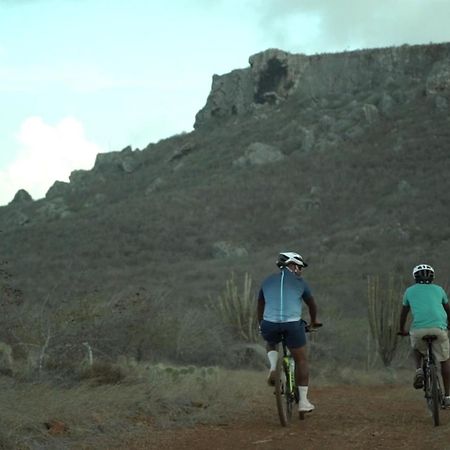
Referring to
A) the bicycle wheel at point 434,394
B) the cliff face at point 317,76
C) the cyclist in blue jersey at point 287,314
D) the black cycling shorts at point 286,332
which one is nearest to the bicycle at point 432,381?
the bicycle wheel at point 434,394

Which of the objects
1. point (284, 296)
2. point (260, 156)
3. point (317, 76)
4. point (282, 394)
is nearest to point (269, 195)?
point (260, 156)

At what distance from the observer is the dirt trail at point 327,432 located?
26.0ft

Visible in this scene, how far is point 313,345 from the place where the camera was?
19.4 meters

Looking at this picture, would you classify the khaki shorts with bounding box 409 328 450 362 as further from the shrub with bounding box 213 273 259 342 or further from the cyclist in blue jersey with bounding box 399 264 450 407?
the shrub with bounding box 213 273 259 342

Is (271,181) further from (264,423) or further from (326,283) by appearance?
(264,423)

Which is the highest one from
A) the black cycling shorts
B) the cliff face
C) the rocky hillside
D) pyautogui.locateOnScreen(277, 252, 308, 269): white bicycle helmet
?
the cliff face

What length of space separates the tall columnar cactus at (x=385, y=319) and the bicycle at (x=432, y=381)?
32.0 feet

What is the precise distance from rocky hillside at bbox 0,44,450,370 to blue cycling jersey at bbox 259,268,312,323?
271 inches

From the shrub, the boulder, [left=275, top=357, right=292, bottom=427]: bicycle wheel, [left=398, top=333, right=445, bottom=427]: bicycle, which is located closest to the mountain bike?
[left=398, top=333, right=445, bottom=427]: bicycle

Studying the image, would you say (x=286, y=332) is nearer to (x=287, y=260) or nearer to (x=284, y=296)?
(x=284, y=296)

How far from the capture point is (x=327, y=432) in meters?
8.78

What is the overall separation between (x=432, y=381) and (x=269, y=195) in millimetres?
44199

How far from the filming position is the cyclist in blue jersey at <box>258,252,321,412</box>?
29.6 ft

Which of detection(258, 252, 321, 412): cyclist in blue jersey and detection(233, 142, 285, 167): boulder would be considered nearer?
detection(258, 252, 321, 412): cyclist in blue jersey
